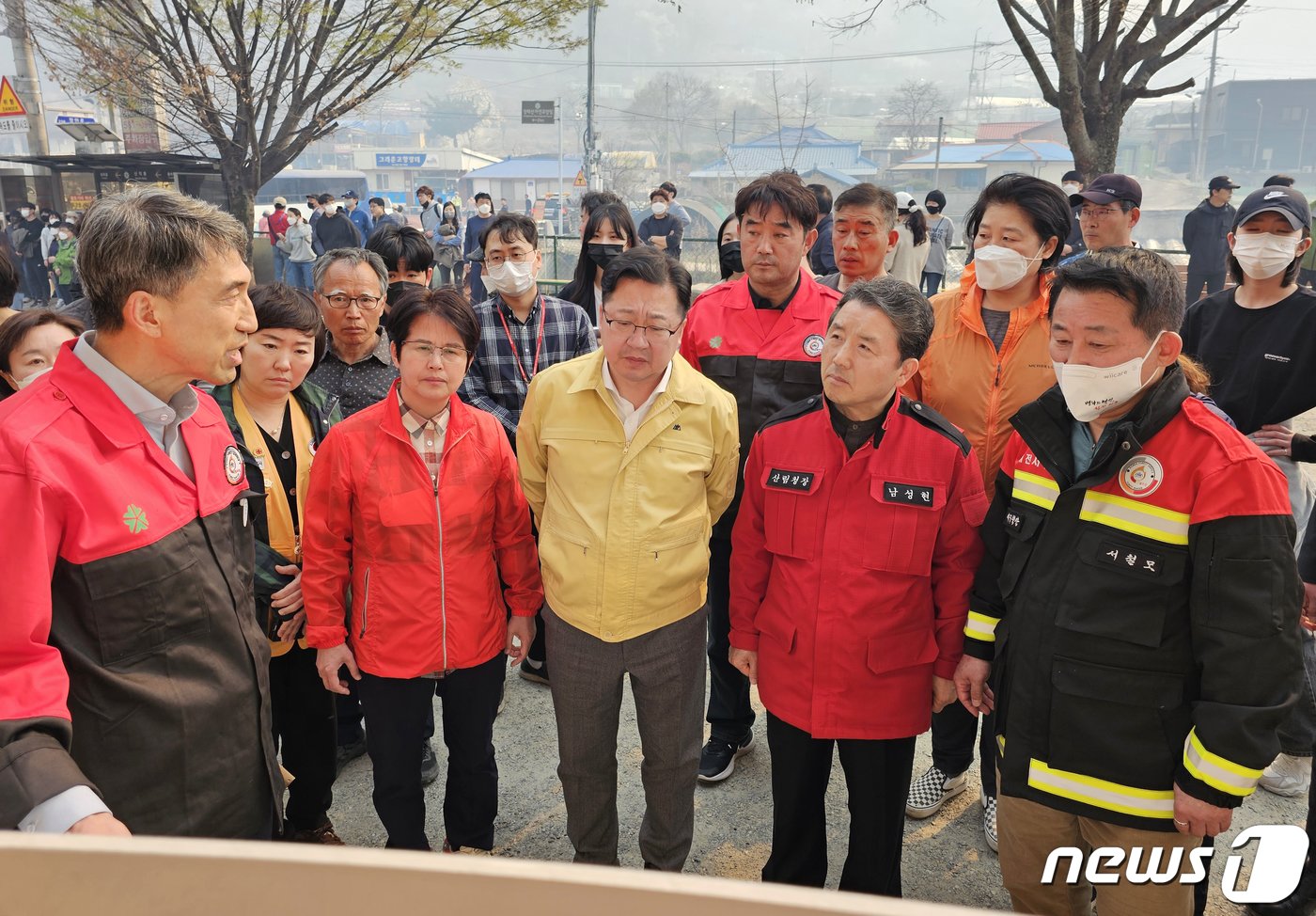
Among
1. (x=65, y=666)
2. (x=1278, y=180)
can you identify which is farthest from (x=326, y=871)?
(x=1278, y=180)

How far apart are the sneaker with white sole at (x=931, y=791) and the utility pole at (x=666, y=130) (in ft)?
248

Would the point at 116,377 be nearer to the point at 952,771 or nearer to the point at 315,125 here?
the point at 952,771

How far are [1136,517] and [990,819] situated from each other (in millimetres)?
1590

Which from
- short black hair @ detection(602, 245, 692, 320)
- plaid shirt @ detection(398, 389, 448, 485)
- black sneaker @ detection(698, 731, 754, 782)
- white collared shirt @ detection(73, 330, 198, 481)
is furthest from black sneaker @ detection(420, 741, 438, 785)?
short black hair @ detection(602, 245, 692, 320)

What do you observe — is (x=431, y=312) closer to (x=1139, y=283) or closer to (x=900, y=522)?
(x=900, y=522)

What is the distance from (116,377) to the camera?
1.71m

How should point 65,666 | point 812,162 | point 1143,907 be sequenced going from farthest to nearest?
point 812,162 → point 1143,907 → point 65,666

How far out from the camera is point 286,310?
106 inches

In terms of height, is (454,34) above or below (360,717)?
above

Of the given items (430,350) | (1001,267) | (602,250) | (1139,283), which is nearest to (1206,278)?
(602,250)

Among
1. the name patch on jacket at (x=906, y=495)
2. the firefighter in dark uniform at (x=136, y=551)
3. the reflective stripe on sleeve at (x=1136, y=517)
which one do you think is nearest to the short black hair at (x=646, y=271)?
the name patch on jacket at (x=906, y=495)

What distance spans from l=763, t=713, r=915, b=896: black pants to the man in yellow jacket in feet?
0.96

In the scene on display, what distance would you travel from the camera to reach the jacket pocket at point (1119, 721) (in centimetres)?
196

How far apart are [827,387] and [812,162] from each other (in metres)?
57.7
